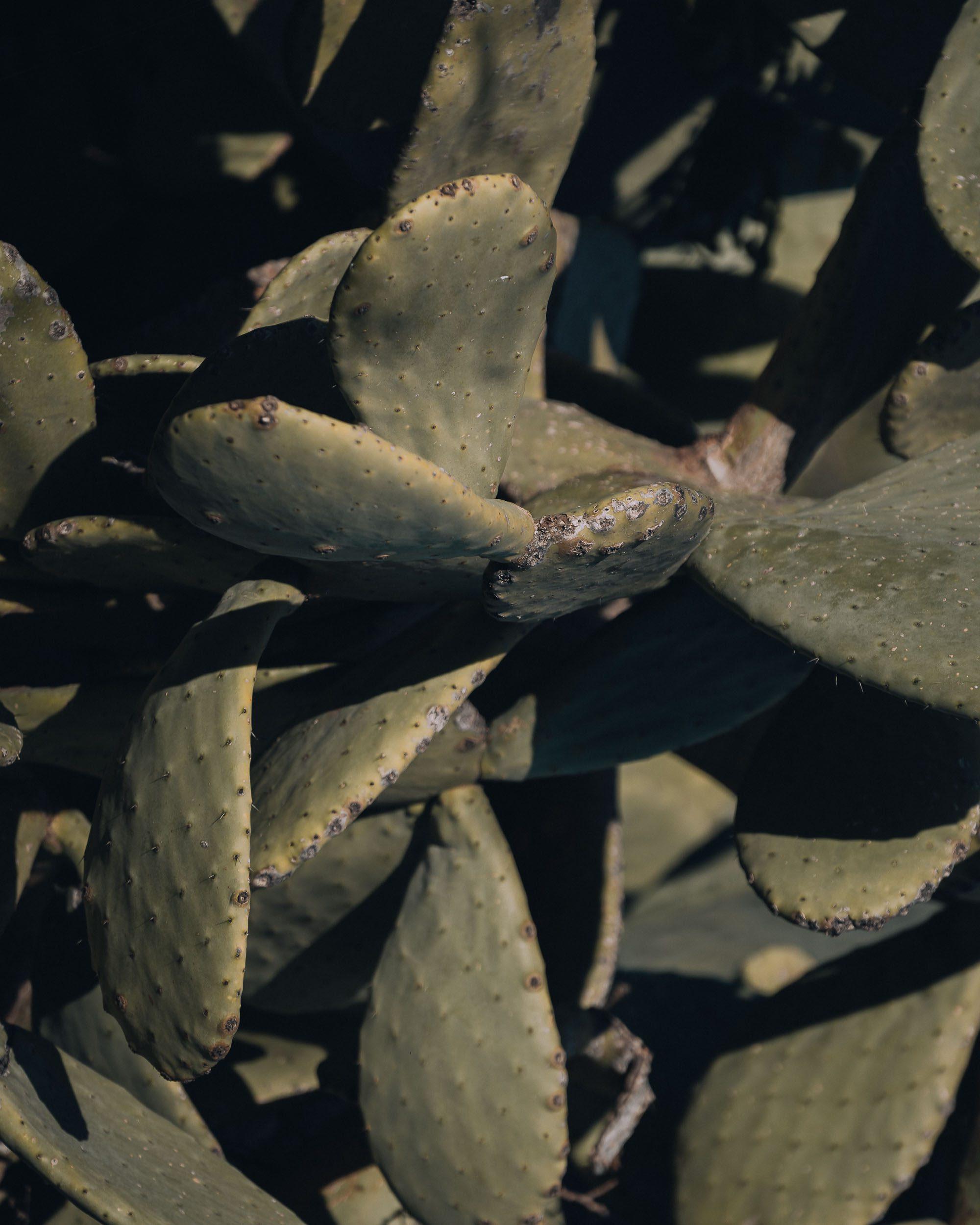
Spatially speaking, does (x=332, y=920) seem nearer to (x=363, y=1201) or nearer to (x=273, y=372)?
(x=363, y=1201)

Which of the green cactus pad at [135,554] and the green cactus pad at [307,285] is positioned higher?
the green cactus pad at [307,285]

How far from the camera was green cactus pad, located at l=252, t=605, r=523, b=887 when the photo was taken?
133 centimetres

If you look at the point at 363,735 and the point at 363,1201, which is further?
the point at 363,1201

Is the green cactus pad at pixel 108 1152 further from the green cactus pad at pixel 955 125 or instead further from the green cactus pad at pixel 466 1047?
the green cactus pad at pixel 955 125

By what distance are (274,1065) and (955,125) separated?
1.83 metres

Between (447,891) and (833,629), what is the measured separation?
2.17 ft

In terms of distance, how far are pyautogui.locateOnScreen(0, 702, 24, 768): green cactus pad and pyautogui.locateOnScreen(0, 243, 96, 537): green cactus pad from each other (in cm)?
25

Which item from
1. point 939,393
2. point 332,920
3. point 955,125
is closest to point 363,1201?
point 332,920

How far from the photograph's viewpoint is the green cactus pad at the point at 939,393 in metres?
1.72

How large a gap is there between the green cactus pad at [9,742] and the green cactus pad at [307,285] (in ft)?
1.79

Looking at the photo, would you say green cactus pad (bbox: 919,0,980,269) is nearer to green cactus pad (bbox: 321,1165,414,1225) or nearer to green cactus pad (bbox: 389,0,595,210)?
green cactus pad (bbox: 389,0,595,210)

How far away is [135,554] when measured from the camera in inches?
53.2

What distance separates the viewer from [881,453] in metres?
1.95

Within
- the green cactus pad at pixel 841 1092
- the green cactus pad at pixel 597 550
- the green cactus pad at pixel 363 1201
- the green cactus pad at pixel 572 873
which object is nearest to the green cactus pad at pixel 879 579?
the green cactus pad at pixel 597 550
